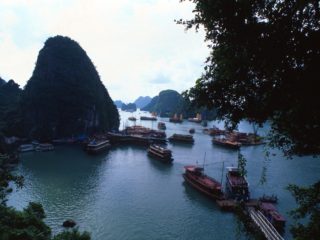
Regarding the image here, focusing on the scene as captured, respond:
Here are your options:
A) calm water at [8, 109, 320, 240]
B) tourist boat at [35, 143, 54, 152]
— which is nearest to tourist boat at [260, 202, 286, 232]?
calm water at [8, 109, 320, 240]

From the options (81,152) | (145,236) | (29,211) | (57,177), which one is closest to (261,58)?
(29,211)

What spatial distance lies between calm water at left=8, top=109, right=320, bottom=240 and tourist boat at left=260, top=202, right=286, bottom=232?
4.80 ft

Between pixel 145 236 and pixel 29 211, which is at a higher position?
pixel 29 211

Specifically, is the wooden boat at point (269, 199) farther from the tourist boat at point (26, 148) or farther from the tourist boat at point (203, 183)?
the tourist boat at point (26, 148)

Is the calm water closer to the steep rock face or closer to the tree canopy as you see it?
the tree canopy

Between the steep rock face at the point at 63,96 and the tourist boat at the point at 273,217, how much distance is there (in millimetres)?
85011

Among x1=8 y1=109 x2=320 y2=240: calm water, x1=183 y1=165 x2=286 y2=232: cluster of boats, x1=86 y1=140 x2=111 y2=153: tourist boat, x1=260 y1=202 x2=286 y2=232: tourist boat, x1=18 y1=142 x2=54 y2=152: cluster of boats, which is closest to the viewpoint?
x1=8 y1=109 x2=320 y2=240: calm water

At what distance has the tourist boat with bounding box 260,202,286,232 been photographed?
40.8 m

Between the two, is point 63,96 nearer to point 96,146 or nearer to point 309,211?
point 96,146

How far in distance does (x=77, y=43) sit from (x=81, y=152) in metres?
67.4

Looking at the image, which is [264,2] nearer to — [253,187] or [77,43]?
[253,187]

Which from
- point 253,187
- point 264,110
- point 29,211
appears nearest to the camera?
point 264,110

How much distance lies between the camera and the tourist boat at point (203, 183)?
173 feet

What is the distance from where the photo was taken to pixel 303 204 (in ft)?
38.2
